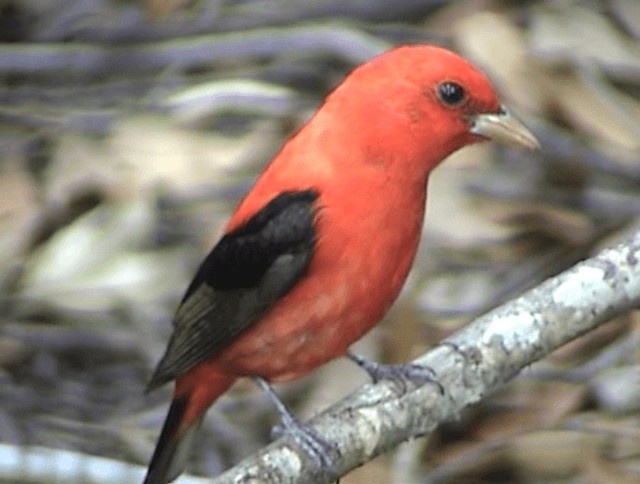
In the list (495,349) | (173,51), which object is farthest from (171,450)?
(173,51)

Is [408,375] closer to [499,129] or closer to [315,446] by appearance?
[315,446]

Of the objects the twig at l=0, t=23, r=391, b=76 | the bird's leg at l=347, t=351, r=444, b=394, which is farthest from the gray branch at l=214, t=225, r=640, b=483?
the twig at l=0, t=23, r=391, b=76

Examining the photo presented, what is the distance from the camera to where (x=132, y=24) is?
820 cm

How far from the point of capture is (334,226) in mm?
4832

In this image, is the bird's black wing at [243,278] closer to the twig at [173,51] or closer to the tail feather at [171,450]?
the tail feather at [171,450]

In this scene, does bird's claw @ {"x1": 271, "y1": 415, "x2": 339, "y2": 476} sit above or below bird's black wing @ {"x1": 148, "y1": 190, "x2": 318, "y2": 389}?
below

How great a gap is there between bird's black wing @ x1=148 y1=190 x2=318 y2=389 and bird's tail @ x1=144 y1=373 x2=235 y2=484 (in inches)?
7.4

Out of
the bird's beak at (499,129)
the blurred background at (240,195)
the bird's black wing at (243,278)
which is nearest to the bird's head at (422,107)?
the bird's beak at (499,129)

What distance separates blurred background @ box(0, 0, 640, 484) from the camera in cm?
627

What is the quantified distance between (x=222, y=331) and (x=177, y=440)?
0.42 metres

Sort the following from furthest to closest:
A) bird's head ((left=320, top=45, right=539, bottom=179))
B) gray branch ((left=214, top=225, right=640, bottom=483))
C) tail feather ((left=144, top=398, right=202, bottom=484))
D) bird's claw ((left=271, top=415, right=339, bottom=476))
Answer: tail feather ((left=144, top=398, right=202, bottom=484)) < bird's head ((left=320, top=45, right=539, bottom=179)) < gray branch ((left=214, top=225, right=640, bottom=483)) < bird's claw ((left=271, top=415, right=339, bottom=476))

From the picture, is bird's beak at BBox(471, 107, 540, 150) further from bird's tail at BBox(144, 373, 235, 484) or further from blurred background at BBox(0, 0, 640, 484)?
blurred background at BBox(0, 0, 640, 484)

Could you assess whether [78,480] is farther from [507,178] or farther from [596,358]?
[507,178]

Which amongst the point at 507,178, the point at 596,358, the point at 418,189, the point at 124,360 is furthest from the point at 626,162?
the point at 418,189
